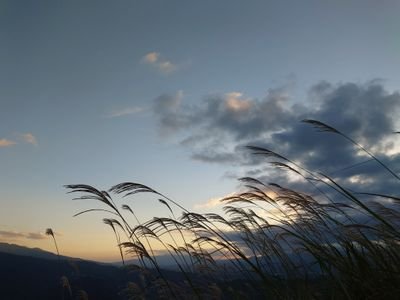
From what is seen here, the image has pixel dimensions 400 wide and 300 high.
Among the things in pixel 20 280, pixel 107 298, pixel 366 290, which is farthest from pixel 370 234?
pixel 20 280

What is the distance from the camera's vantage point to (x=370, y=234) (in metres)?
3.89

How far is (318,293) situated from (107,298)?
168m

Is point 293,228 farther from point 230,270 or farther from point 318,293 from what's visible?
point 230,270

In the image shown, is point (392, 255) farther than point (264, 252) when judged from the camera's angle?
No

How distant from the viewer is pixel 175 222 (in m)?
3.76

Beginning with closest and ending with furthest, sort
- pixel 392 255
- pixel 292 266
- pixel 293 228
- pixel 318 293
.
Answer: pixel 392 255 < pixel 318 293 < pixel 292 266 < pixel 293 228

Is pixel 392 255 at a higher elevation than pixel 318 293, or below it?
higher

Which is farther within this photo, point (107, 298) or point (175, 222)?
point (107, 298)

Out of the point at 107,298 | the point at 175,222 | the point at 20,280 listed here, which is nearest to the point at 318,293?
the point at 175,222

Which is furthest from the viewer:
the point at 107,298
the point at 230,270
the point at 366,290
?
the point at 107,298

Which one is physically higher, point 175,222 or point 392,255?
point 175,222

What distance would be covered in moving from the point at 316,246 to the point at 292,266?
0.95 meters

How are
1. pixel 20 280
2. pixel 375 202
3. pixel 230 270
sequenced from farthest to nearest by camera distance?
pixel 20 280
pixel 230 270
pixel 375 202

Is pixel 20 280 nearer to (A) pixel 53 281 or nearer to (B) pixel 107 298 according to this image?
(A) pixel 53 281
